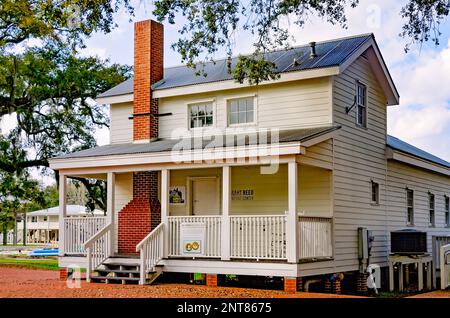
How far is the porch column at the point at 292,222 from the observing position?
1642 centimetres

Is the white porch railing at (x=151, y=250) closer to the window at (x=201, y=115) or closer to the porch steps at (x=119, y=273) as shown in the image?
the porch steps at (x=119, y=273)

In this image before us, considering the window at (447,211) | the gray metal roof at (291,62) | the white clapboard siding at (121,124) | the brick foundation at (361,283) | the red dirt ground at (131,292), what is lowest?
the brick foundation at (361,283)

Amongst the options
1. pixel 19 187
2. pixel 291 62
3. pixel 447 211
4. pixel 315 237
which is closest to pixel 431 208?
pixel 447 211

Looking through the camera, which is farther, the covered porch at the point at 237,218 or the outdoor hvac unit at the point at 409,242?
the outdoor hvac unit at the point at 409,242

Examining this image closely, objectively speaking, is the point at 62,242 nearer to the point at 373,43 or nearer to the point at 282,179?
the point at 282,179

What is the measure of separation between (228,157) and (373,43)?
22.9ft

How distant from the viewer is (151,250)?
723 inches

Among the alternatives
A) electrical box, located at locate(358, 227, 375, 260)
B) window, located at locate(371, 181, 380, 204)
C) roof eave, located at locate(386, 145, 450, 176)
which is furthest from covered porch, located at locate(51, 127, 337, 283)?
roof eave, located at locate(386, 145, 450, 176)

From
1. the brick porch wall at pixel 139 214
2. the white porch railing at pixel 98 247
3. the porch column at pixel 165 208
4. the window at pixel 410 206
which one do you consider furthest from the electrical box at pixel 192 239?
the window at pixel 410 206

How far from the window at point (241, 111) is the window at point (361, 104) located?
3.34 m

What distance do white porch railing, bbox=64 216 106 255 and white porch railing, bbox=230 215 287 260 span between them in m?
4.48
